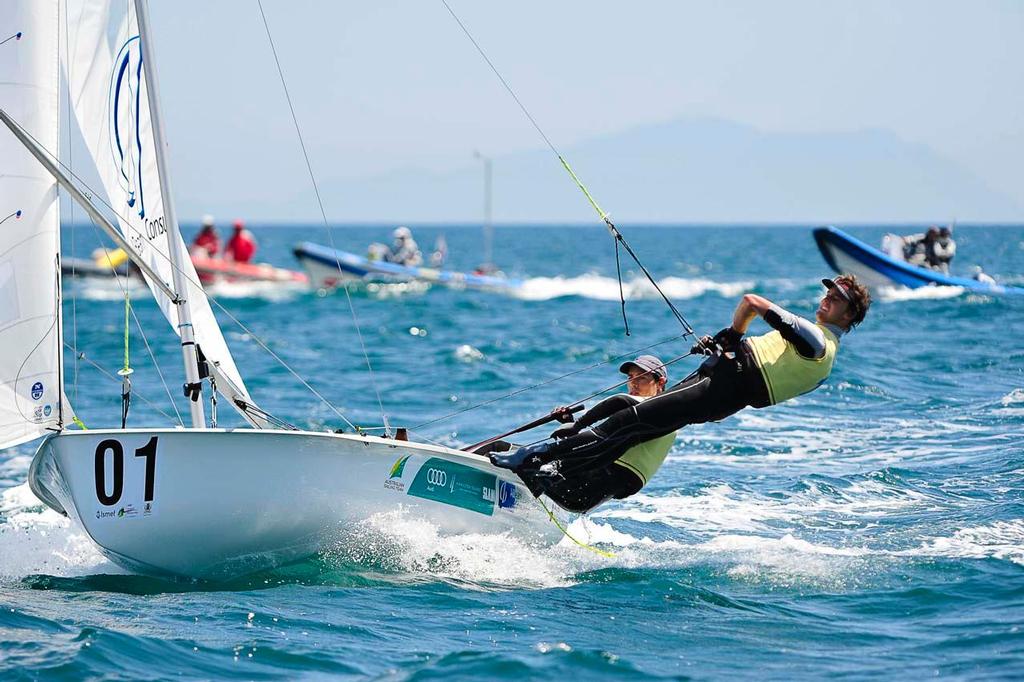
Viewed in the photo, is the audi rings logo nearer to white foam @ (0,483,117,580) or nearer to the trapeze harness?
the trapeze harness

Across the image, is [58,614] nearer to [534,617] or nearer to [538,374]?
[534,617]

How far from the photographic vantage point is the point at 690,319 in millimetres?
20312

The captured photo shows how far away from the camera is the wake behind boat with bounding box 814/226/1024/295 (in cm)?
2092

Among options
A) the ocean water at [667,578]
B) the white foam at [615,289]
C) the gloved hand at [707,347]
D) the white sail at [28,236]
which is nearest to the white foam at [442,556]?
the ocean water at [667,578]

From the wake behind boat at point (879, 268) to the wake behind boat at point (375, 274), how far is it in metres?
7.13

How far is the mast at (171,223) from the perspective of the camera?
19.3 ft

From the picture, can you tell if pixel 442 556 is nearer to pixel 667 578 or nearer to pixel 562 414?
pixel 562 414

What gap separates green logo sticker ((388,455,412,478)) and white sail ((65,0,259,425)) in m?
1.20

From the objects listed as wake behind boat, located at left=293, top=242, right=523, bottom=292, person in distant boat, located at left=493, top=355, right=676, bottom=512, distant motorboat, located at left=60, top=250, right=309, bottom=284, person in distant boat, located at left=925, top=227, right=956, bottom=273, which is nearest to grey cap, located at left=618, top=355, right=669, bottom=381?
person in distant boat, located at left=493, top=355, right=676, bottom=512

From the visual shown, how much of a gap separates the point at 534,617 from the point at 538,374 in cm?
904

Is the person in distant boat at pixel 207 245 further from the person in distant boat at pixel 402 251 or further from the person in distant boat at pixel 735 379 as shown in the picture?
the person in distant boat at pixel 735 379

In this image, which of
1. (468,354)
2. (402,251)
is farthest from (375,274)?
(468,354)

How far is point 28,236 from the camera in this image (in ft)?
18.8

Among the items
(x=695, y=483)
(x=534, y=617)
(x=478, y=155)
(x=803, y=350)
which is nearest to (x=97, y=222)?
(x=534, y=617)
